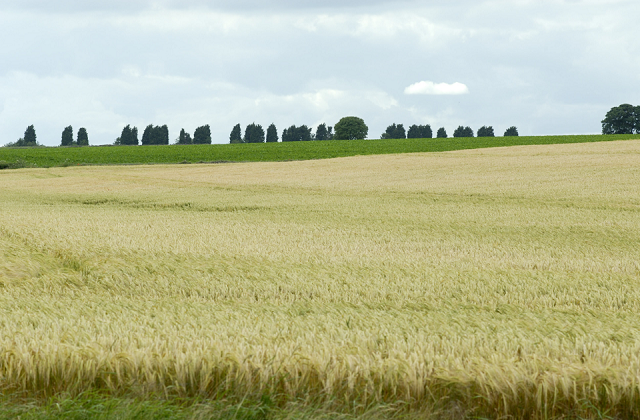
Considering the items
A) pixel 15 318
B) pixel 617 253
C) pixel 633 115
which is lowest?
pixel 617 253

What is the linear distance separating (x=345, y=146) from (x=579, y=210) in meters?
62.7

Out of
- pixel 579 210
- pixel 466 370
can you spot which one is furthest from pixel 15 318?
pixel 579 210

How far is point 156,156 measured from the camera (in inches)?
2923

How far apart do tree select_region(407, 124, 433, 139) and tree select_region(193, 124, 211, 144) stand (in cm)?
4646

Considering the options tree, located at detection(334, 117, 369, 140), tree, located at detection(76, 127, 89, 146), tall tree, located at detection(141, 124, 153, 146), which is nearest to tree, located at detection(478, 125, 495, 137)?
tree, located at detection(334, 117, 369, 140)

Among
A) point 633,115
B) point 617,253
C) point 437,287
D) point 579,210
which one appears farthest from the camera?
point 633,115

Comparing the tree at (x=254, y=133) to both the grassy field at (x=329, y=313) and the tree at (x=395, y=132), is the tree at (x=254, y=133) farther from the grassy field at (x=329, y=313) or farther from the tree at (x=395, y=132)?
the grassy field at (x=329, y=313)

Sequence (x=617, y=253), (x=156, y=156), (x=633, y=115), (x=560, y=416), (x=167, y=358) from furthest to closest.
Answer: (x=633, y=115) → (x=156, y=156) → (x=617, y=253) → (x=167, y=358) → (x=560, y=416)

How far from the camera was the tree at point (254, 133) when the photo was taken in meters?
138

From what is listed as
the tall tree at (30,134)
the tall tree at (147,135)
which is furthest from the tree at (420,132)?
the tall tree at (30,134)

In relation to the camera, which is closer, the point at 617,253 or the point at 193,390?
the point at 193,390

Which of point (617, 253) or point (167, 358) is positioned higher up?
point (167, 358)

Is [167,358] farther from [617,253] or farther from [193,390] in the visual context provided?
[617,253]

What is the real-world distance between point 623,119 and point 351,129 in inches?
2044
